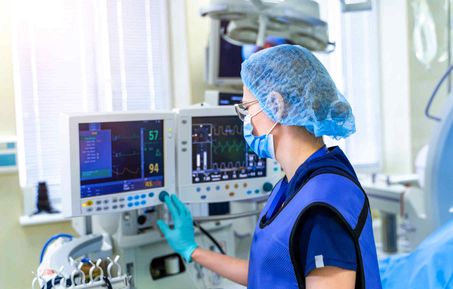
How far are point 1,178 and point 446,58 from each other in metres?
2.92

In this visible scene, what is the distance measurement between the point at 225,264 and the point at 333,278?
1.87 feet

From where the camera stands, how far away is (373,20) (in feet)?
12.0

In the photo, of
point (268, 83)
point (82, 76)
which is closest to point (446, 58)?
point (82, 76)

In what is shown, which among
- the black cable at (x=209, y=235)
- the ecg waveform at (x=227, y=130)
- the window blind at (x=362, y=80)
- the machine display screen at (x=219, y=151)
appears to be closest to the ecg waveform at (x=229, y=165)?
the machine display screen at (x=219, y=151)

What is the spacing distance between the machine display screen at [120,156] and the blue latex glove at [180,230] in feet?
0.28

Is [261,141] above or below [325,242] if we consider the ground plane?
above

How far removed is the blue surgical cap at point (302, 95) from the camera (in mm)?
1184

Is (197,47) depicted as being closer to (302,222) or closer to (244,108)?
(244,108)

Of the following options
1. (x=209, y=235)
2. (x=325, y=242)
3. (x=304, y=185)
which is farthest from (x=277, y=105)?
(x=209, y=235)

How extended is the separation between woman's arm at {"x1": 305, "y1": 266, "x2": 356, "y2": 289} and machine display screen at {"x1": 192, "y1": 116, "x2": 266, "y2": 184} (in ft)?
2.60

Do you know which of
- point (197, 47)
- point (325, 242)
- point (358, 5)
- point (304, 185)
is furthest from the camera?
point (197, 47)

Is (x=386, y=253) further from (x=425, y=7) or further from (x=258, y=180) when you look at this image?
(x=425, y=7)

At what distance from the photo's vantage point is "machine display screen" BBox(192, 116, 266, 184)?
5.70ft

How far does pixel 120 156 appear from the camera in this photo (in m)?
1.60
